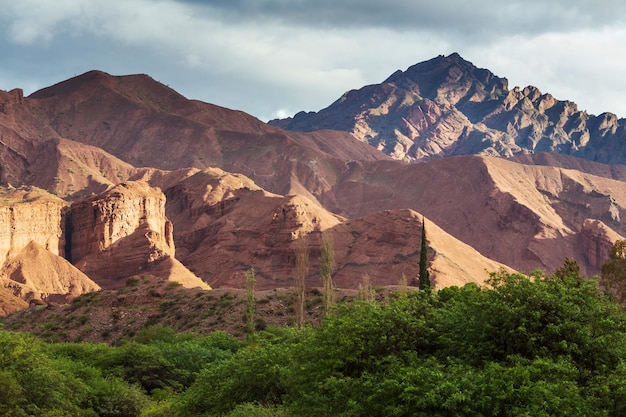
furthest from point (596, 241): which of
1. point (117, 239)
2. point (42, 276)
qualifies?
point (42, 276)

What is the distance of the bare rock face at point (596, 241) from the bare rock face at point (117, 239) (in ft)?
252

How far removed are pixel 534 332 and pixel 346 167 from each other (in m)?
172

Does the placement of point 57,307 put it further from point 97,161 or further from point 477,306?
point 97,161

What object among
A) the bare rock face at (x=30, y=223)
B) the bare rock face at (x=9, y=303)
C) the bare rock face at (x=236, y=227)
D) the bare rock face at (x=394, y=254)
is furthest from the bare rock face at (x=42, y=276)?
the bare rock face at (x=394, y=254)

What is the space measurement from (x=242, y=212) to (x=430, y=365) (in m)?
106

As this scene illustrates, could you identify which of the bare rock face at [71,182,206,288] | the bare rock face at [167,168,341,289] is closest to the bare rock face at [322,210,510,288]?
the bare rock face at [167,168,341,289]

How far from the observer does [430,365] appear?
23.9 metres

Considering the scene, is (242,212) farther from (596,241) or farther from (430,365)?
(430,365)

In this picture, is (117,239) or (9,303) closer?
(9,303)

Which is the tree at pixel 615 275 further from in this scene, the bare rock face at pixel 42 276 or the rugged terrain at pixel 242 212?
the bare rock face at pixel 42 276

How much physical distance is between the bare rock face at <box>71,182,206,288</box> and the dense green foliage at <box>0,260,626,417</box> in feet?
A: 214

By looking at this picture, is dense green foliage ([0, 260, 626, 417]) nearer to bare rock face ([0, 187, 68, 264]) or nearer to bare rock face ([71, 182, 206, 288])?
bare rock face ([0, 187, 68, 264])

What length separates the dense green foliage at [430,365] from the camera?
20906mm

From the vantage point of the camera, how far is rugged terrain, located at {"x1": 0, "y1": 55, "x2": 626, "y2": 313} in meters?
99.1
